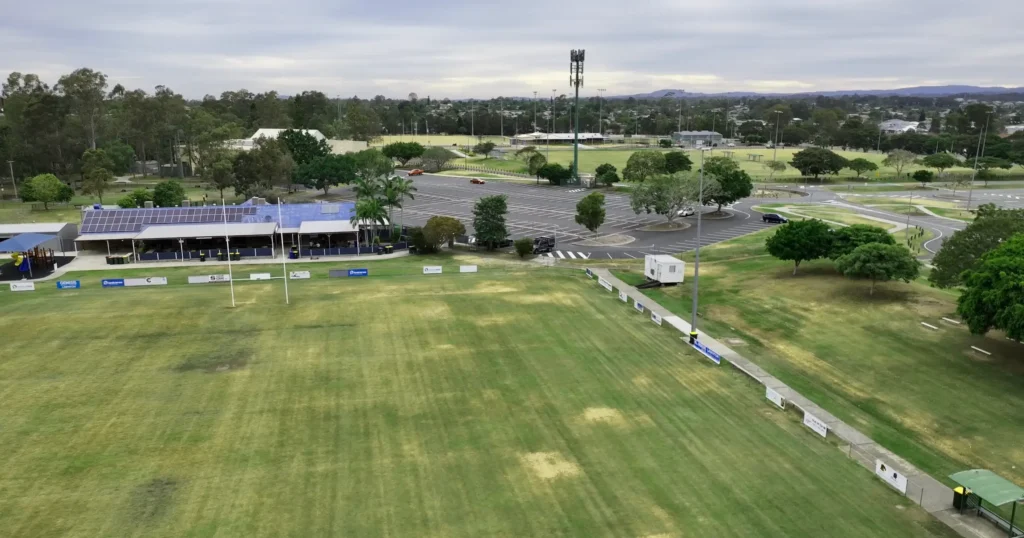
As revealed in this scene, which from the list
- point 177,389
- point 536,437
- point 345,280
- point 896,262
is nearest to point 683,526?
point 536,437

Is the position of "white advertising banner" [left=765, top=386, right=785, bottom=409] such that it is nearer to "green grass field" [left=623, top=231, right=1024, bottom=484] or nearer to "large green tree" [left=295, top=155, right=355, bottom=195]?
"green grass field" [left=623, top=231, right=1024, bottom=484]

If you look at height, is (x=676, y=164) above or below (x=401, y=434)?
above

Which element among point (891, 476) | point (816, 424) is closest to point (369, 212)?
point (816, 424)

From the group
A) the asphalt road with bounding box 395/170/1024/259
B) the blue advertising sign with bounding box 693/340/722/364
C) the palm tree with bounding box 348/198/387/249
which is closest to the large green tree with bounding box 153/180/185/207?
the asphalt road with bounding box 395/170/1024/259

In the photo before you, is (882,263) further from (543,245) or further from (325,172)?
(325,172)

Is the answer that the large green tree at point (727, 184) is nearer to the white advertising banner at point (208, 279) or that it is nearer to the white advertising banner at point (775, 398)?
the white advertising banner at point (775, 398)

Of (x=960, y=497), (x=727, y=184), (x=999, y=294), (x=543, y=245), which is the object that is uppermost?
(x=727, y=184)
